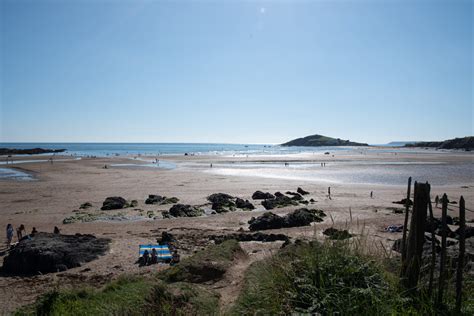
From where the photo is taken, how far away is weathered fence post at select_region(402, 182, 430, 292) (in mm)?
5824

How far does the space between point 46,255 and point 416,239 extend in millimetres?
12507

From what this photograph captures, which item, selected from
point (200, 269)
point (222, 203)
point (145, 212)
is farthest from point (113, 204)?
point (200, 269)

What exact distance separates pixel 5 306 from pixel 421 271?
10.8 meters

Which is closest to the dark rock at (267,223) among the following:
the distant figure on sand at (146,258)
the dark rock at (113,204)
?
the distant figure on sand at (146,258)

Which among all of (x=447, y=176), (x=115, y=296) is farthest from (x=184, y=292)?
(x=447, y=176)

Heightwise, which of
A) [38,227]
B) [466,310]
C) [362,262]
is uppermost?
[362,262]

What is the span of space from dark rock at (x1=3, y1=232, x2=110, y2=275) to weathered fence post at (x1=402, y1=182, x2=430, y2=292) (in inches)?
456

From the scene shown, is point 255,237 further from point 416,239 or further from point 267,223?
point 416,239

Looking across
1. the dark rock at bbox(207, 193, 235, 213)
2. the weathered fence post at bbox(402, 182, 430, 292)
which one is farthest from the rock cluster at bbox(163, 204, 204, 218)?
the weathered fence post at bbox(402, 182, 430, 292)

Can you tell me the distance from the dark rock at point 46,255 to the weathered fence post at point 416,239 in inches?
456

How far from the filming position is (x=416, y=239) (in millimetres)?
6000

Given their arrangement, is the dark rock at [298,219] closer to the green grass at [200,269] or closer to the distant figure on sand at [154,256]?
the distant figure on sand at [154,256]

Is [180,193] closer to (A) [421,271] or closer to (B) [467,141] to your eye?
(A) [421,271]

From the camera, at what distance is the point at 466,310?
499 cm
